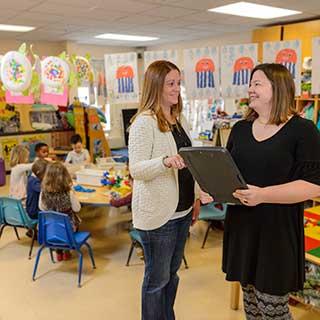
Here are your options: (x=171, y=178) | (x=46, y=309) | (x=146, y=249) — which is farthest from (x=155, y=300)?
(x=46, y=309)

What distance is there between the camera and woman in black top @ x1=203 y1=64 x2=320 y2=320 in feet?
4.33

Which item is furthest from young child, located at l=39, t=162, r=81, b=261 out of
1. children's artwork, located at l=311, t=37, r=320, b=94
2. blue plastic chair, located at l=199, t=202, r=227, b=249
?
children's artwork, located at l=311, t=37, r=320, b=94

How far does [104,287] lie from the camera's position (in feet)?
9.45

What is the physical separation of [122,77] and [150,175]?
8.66 feet

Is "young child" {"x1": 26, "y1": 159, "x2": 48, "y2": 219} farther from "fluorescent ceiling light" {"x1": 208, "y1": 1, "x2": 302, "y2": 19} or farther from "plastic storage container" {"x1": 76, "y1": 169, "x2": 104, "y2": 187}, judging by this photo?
"fluorescent ceiling light" {"x1": 208, "y1": 1, "x2": 302, "y2": 19}

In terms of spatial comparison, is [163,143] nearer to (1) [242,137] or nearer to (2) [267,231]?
(1) [242,137]

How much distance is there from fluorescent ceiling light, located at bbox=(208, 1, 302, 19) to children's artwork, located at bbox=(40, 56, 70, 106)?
2.08 m

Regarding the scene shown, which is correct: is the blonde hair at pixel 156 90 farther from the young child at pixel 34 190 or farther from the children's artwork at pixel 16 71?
the children's artwork at pixel 16 71

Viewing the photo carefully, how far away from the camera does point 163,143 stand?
1.67m

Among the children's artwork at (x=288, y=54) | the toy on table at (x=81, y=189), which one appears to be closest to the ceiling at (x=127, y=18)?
the children's artwork at (x=288, y=54)

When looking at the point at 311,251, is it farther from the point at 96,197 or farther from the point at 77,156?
the point at 77,156

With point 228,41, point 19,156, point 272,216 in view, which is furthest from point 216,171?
point 228,41

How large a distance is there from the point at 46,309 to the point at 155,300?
1.18 meters

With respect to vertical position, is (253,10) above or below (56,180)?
above
